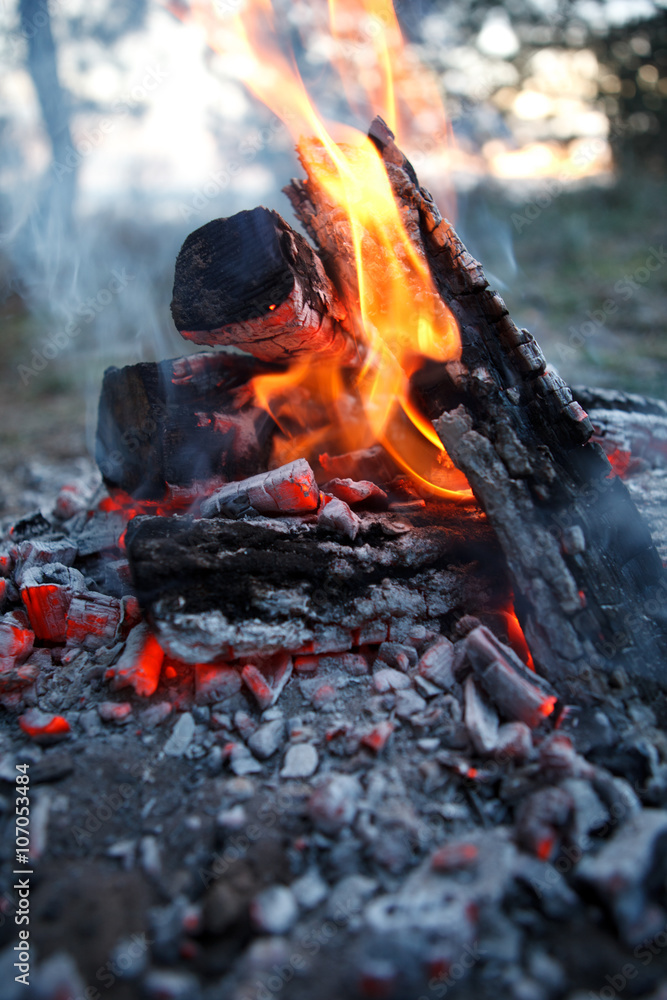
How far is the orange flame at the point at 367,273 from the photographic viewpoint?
2246mm

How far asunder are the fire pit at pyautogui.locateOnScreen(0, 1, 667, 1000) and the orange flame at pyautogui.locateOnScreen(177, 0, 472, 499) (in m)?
0.02

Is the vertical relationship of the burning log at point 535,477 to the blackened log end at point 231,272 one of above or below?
below

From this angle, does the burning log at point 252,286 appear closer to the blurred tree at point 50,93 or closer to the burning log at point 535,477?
the burning log at point 535,477

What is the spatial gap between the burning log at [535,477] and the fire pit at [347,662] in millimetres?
13

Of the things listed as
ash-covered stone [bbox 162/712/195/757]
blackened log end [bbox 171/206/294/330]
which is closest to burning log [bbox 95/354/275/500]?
blackened log end [bbox 171/206/294/330]

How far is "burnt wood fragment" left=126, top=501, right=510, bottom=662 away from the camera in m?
1.91

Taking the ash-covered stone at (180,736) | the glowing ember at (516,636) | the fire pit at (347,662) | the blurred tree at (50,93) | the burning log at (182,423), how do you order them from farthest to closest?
the blurred tree at (50,93)
the burning log at (182,423)
the glowing ember at (516,636)
the ash-covered stone at (180,736)
the fire pit at (347,662)

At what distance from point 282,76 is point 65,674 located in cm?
319

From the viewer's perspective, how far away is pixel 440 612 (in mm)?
2170

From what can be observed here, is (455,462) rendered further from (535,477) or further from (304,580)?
(304,580)

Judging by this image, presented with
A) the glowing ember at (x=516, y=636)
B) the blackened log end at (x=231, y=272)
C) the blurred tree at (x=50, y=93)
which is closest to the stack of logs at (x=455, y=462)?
the blackened log end at (x=231, y=272)

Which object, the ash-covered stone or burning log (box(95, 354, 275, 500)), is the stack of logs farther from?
the ash-covered stone

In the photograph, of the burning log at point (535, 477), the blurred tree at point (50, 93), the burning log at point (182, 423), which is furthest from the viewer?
the blurred tree at point (50, 93)

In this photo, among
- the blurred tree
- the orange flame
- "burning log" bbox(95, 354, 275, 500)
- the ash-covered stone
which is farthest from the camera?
the blurred tree
